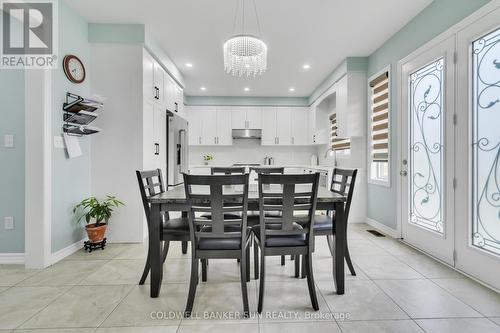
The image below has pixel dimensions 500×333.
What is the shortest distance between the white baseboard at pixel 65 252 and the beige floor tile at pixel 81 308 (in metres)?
0.77

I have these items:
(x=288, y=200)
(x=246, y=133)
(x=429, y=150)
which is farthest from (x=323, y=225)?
(x=246, y=133)

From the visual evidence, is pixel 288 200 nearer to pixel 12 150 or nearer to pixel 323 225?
pixel 323 225

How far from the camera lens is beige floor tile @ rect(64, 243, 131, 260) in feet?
8.90

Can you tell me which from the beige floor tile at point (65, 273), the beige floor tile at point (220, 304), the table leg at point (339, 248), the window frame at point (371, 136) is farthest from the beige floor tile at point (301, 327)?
the window frame at point (371, 136)

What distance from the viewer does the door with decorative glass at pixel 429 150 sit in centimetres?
244

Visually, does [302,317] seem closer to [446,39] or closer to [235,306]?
[235,306]

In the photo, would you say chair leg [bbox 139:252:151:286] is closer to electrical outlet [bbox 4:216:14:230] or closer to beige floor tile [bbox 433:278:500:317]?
electrical outlet [bbox 4:216:14:230]

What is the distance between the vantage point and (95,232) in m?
2.87

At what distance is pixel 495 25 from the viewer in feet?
6.43

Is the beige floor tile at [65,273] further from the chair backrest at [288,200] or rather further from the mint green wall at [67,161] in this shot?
the chair backrest at [288,200]

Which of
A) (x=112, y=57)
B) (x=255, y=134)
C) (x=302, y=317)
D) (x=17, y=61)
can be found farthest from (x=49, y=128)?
(x=255, y=134)

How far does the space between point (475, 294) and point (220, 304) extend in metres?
1.95

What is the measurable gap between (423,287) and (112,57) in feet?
13.4

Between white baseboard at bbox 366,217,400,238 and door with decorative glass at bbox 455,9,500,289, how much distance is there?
99cm
